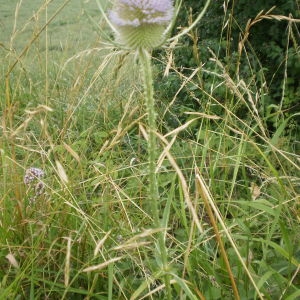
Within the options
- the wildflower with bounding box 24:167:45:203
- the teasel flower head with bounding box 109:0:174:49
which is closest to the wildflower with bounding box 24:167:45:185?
the wildflower with bounding box 24:167:45:203

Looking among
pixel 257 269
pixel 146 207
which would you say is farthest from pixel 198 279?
pixel 146 207

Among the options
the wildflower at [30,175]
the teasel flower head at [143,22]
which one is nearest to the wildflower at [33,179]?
the wildflower at [30,175]

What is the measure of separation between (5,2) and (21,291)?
21.7 feet

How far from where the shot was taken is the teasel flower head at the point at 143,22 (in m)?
1.04

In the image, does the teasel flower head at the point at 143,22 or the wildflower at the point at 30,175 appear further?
the wildflower at the point at 30,175

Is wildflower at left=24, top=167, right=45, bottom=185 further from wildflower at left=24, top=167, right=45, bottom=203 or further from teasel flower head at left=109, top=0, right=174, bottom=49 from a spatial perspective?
teasel flower head at left=109, top=0, right=174, bottom=49

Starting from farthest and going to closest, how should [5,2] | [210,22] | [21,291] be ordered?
[5,2] < [210,22] < [21,291]

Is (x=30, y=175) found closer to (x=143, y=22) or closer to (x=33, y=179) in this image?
(x=33, y=179)

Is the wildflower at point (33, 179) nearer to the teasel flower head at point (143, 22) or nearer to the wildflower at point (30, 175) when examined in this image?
the wildflower at point (30, 175)

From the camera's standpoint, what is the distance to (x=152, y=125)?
0.97 m

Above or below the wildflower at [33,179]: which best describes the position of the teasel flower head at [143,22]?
above

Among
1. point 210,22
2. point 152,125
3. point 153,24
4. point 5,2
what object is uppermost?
point 153,24

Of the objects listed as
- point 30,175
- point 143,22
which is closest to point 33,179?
point 30,175

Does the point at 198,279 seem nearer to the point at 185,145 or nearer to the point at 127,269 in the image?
the point at 127,269
